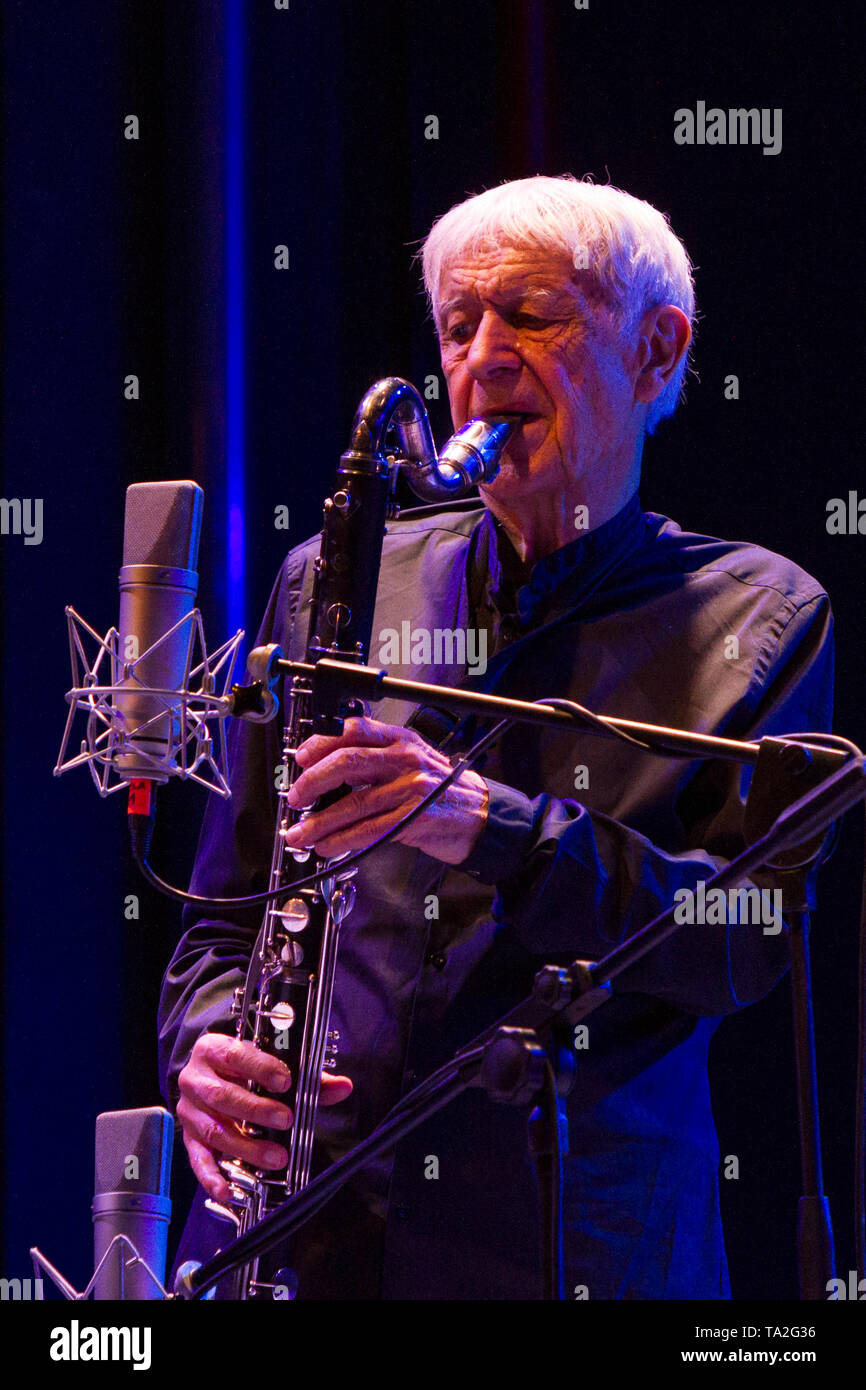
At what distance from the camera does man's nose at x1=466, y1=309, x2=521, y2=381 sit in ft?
6.07

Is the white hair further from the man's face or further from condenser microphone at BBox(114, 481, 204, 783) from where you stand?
condenser microphone at BBox(114, 481, 204, 783)

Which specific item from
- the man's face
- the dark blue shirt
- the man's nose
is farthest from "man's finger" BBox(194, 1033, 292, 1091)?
the man's nose

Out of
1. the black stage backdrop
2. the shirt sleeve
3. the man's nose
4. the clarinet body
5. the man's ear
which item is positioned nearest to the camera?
the shirt sleeve

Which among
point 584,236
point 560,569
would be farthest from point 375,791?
point 584,236

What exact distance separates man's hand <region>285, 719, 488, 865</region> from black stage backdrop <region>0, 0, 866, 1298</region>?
1.10 m

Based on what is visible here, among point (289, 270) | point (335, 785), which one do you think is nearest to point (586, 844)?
point (335, 785)

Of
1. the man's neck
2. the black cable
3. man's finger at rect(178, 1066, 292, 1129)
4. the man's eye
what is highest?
the man's eye

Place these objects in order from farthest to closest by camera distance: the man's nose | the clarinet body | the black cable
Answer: the man's nose < the clarinet body < the black cable

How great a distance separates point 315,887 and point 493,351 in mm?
697

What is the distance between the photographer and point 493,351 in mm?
1852

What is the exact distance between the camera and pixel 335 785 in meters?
1.35

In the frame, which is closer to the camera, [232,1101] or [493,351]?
[232,1101]

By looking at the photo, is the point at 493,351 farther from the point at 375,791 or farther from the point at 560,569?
the point at 375,791
